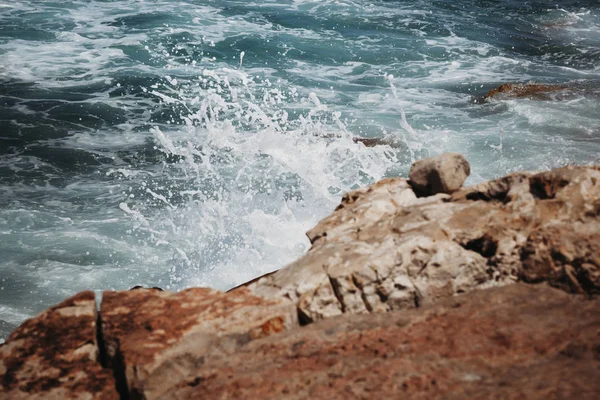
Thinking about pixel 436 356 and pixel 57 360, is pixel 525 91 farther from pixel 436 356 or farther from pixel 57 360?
pixel 57 360

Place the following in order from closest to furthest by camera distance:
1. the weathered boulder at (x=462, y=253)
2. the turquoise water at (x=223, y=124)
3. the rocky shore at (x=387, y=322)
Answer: the rocky shore at (x=387, y=322)
the weathered boulder at (x=462, y=253)
the turquoise water at (x=223, y=124)

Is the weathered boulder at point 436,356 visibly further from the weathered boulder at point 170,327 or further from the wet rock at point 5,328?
the wet rock at point 5,328

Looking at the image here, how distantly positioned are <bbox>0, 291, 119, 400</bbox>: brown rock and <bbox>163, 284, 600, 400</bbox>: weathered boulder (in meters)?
0.64

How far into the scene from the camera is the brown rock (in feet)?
8.75

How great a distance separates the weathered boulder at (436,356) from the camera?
2.01 meters

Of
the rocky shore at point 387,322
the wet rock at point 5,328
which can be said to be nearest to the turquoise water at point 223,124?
the wet rock at point 5,328

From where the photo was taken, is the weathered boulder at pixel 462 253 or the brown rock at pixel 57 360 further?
the weathered boulder at pixel 462 253

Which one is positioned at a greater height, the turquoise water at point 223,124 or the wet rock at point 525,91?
the wet rock at point 525,91

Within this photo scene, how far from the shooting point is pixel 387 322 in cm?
272

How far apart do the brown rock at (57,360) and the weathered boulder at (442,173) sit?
2577mm

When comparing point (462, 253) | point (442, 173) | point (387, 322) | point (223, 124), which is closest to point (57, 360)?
point (387, 322)

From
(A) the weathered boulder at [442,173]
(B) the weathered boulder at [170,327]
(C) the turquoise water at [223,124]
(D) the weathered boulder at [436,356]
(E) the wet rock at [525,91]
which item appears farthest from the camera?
(E) the wet rock at [525,91]

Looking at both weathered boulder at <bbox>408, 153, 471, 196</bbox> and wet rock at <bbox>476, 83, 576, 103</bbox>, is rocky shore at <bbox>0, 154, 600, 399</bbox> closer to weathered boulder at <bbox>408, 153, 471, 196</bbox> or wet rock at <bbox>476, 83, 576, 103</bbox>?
weathered boulder at <bbox>408, 153, 471, 196</bbox>

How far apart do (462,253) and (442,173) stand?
3.19 ft
